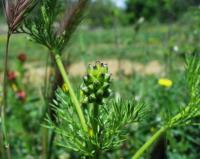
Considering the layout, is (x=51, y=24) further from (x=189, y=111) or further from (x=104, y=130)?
(x=189, y=111)

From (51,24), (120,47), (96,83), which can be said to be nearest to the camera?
(96,83)

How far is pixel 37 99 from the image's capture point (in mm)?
3629

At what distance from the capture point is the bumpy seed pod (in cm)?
110

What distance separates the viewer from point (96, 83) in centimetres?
109

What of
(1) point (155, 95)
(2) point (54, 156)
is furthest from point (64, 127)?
(1) point (155, 95)

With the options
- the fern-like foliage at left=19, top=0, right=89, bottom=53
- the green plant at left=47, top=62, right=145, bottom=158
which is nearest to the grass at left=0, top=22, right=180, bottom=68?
the fern-like foliage at left=19, top=0, right=89, bottom=53

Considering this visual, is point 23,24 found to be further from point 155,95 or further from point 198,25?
point 198,25

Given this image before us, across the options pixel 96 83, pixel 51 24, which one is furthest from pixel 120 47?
pixel 96 83

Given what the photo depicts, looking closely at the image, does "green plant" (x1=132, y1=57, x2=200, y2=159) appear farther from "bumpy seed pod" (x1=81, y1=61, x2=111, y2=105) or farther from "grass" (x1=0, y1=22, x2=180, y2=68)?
"grass" (x1=0, y1=22, x2=180, y2=68)

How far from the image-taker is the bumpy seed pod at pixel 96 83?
1100 mm

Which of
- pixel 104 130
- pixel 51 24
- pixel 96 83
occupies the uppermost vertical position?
pixel 51 24

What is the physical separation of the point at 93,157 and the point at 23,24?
0.38m

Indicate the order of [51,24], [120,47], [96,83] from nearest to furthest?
[96,83]
[51,24]
[120,47]

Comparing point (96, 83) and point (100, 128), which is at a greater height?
point (96, 83)
